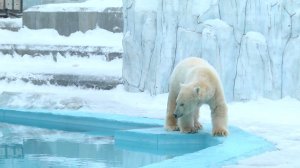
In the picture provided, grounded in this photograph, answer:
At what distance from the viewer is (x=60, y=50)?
42.6 feet

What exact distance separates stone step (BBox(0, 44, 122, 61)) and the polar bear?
6.43 metres

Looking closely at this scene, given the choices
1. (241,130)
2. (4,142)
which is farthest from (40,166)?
(241,130)

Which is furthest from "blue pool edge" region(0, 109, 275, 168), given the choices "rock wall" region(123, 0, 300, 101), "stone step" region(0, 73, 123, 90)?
"stone step" region(0, 73, 123, 90)

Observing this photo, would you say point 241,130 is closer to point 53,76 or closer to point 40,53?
point 53,76

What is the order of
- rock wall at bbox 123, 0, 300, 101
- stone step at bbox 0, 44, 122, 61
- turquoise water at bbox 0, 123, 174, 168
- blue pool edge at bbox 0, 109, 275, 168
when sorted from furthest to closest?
stone step at bbox 0, 44, 122, 61, rock wall at bbox 123, 0, 300, 101, turquoise water at bbox 0, 123, 174, 168, blue pool edge at bbox 0, 109, 275, 168

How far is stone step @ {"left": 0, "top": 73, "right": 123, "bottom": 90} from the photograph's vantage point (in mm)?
10953

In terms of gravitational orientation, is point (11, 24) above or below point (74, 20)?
below

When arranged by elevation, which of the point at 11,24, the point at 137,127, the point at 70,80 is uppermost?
the point at 11,24

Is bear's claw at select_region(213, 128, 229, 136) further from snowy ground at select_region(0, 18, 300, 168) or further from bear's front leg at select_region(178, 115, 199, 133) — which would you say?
snowy ground at select_region(0, 18, 300, 168)

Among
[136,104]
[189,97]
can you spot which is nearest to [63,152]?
[189,97]

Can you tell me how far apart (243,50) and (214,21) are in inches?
24.1

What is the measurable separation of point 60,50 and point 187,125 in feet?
24.9

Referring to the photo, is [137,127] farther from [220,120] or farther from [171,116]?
[220,120]

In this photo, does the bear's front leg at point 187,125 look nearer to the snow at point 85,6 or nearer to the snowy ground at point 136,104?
the snowy ground at point 136,104
